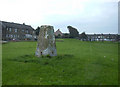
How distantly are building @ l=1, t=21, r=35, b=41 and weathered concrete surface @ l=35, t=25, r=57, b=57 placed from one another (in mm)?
47580

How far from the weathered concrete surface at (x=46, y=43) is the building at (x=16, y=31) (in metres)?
47.6

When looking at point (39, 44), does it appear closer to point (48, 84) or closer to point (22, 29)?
point (48, 84)

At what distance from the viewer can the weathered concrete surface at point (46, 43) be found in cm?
890

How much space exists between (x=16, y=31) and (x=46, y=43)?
5739 centimetres

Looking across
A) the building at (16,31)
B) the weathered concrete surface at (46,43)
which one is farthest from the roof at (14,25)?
the weathered concrete surface at (46,43)

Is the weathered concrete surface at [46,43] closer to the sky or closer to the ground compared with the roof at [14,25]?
closer to the ground

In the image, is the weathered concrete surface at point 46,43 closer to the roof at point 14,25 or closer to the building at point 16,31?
the building at point 16,31

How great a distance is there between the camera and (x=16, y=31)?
2448 inches

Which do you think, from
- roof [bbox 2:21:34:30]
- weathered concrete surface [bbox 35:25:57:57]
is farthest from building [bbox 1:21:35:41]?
weathered concrete surface [bbox 35:25:57:57]

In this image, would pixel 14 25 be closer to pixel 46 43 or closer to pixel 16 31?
pixel 16 31

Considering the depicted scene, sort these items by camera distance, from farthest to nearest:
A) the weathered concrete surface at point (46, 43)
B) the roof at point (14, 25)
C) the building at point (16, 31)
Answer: the roof at point (14, 25) → the building at point (16, 31) → the weathered concrete surface at point (46, 43)

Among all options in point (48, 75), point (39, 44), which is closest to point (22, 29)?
point (39, 44)

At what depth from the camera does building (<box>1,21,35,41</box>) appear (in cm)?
5569

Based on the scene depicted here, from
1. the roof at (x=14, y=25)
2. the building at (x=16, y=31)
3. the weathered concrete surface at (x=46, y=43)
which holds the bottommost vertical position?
the weathered concrete surface at (x=46, y=43)
